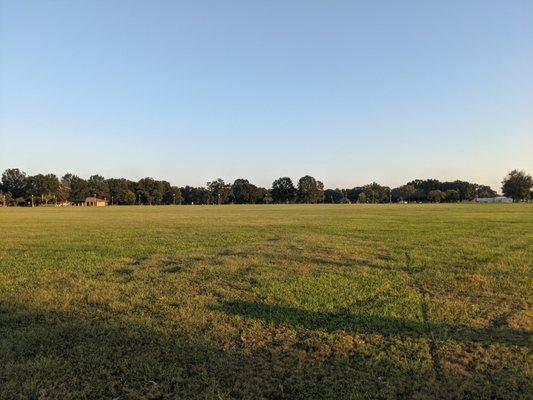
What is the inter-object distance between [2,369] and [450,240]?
17.9 metres

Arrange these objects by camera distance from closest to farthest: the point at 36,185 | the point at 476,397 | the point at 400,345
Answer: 1. the point at 476,397
2. the point at 400,345
3. the point at 36,185

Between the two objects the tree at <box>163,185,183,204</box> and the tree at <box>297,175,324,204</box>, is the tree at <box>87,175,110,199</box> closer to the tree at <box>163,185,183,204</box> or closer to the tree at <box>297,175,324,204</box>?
the tree at <box>163,185,183,204</box>

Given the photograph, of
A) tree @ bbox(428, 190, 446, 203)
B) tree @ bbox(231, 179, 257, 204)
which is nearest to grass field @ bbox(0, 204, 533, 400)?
tree @ bbox(231, 179, 257, 204)

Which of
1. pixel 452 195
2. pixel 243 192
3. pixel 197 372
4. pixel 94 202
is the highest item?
pixel 243 192

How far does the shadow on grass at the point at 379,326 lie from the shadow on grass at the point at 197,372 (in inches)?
40.5

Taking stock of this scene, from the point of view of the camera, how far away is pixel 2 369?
5.34 meters

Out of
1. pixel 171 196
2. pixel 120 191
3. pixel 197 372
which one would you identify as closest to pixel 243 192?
pixel 171 196

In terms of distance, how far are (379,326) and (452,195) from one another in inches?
8051

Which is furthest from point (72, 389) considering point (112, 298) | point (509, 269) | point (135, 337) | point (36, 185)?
point (36, 185)

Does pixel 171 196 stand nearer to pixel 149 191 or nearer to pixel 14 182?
pixel 149 191

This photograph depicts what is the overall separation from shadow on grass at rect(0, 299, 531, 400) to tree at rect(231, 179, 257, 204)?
18565 cm

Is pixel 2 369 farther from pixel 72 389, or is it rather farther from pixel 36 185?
pixel 36 185

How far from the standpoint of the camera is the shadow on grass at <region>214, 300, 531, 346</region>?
6.60m

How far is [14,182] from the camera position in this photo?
168750 millimetres
